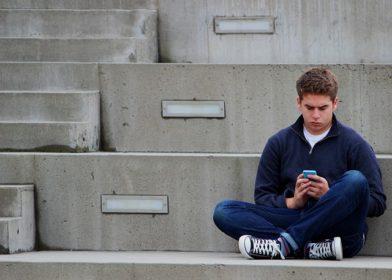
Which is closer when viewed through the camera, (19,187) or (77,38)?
(19,187)

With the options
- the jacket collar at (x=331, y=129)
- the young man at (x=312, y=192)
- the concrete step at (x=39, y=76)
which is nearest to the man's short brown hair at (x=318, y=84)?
the young man at (x=312, y=192)

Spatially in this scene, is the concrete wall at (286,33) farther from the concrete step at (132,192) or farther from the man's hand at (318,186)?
the man's hand at (318,186)

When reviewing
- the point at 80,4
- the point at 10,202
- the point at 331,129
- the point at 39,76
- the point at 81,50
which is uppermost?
the point at 80,4

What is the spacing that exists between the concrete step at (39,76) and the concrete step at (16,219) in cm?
90

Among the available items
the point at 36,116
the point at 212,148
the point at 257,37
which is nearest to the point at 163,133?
the point at 212,148

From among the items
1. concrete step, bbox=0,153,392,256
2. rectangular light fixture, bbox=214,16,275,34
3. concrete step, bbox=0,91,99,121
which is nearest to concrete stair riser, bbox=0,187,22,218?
concrete step, bbox=0,153,392,256

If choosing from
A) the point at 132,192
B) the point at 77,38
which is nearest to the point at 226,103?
the point at 132,192

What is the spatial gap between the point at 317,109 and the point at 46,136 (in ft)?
5.03

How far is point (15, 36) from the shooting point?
6910 millimetres

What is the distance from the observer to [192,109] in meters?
6.07

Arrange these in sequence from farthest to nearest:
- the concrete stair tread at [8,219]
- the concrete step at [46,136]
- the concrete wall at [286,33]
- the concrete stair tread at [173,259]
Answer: the concrete wall at [286,33]
the concrete step at [46,136]
the concrete stair tread at [8,219]
the concrete stair tread at [173,259]

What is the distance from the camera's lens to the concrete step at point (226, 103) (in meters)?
5.99

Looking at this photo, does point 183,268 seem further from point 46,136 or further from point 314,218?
point 46,136

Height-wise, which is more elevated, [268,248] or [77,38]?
[77,38]
